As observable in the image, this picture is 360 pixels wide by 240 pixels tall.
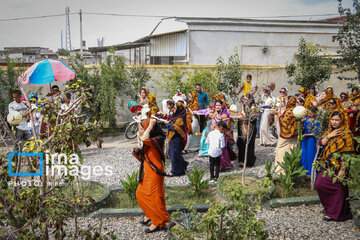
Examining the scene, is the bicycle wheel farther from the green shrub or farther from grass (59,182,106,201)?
the green shrub

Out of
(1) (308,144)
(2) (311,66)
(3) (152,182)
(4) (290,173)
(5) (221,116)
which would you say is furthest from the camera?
(2) (311,66)

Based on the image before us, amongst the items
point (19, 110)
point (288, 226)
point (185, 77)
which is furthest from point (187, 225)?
point (185, 77)

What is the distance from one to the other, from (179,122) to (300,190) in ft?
9.82

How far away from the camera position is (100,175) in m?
7.24

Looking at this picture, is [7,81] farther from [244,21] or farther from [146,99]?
[244,21]

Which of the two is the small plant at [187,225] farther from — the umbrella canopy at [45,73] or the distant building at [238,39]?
the distant building at [238,39]

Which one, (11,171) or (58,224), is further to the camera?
(11,171)

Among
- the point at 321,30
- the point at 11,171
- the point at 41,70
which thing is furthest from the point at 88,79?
the point at 321,30

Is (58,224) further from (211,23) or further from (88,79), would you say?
(211,23)

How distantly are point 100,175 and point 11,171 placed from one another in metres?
4.09

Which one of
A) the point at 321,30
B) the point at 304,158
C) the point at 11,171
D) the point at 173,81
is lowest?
the point at 304,158

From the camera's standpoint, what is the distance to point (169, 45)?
17250mm

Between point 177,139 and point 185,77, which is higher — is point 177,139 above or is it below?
below

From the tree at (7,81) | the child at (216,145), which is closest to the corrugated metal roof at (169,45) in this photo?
the tree at (7,81)
